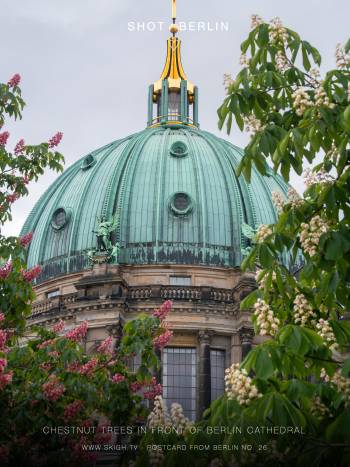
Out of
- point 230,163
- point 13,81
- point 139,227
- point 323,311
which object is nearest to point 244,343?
point 139,227

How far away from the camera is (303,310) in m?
7.38

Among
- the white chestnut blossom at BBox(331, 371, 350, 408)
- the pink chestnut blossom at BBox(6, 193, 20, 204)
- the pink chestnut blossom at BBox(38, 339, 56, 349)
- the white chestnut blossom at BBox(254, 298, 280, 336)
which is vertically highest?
the pink chestnut blossom at BBox(6, 193, 20, 204)

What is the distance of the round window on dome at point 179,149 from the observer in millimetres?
36812

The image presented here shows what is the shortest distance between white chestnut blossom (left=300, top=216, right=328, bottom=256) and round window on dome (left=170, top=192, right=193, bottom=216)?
26964 mm

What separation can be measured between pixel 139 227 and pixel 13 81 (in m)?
22.0

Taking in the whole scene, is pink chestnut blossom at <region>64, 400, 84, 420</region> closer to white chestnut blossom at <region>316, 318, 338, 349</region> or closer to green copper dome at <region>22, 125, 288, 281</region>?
white chestnut blossom at <region>316, 318, 338, 349</region>

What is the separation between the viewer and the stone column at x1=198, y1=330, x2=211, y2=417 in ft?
95.7

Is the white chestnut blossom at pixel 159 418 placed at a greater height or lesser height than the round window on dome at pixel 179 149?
lesser

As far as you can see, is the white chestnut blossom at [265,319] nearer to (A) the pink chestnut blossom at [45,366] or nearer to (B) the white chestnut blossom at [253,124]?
(B) the white chestnut blossom at [253,124]

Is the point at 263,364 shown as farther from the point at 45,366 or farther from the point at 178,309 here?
the point at 178,309

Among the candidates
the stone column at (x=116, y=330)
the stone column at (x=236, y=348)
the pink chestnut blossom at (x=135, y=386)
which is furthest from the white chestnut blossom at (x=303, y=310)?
the stone column at (x=236, y=348)

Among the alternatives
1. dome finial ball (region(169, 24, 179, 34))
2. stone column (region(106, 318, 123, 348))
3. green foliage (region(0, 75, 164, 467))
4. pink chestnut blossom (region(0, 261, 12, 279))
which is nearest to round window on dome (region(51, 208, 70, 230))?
stone column (region(106, 318, 123, 348))

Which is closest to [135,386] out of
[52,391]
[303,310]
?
[52,391]

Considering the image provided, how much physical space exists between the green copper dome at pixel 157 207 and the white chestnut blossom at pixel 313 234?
2531 centimetres
